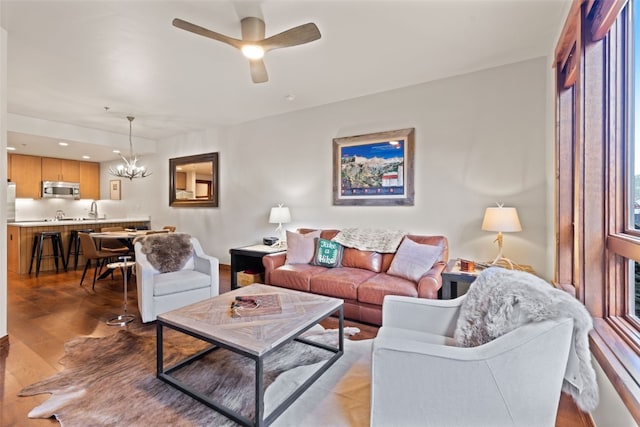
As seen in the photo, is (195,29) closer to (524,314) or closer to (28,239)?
(524,314)

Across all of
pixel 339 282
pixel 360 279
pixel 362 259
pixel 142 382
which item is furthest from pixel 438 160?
pixel 142 382

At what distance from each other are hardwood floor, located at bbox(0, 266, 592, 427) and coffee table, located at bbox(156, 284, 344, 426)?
556mm

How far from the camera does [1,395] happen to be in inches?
73.3

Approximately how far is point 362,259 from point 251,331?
76.8 inches

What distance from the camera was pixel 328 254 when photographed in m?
3.61

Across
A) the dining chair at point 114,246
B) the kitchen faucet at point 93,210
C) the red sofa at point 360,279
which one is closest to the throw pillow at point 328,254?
the red sofa at point 360,279

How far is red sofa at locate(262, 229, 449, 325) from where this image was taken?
280cm

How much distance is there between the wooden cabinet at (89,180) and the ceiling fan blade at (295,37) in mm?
7636

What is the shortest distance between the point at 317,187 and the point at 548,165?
2717 mm

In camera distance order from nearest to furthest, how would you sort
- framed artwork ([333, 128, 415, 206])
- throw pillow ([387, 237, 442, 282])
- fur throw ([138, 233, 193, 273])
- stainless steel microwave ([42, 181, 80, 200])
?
throw pillow ([387, 237, 442, 282]) → fur throw ([138, 233, 193, 273]) → framed artwork ([333, 128, 415, 206]) → stainless steel microwave ([42, 181, 80, 200])

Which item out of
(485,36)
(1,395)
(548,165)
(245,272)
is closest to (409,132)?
(485,36)

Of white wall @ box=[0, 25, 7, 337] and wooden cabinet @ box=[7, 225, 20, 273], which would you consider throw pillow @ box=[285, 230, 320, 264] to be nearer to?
white wall @ box=[0, 25, 7, 337]

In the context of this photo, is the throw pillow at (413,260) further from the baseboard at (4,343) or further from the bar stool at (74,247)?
the bar stool at (74,247)

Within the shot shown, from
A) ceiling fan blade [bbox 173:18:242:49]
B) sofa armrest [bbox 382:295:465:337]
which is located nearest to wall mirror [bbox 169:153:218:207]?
ceiling fan blade [bbox 173:18:242:49]
